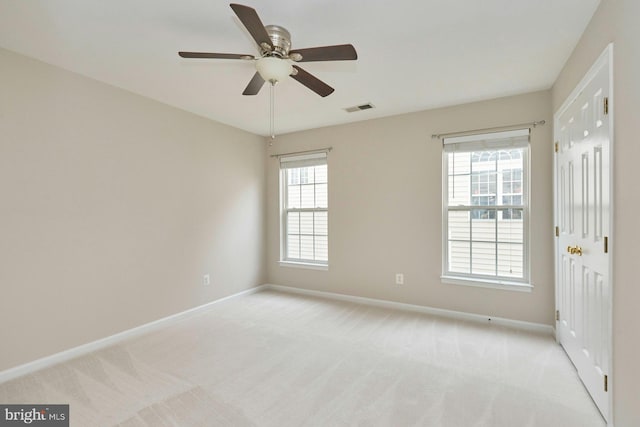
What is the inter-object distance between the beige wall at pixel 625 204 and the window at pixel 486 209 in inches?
66.9

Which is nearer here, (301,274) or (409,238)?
(409,238)

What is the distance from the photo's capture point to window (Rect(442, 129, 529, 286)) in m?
3.33

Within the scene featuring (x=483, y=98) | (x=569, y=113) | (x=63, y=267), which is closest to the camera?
(x=569, y=113)

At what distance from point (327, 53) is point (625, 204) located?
5.90 ft

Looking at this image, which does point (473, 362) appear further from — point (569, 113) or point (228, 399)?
point (569, 113)

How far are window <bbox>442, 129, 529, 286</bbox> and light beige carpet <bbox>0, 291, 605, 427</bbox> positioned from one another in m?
0.65

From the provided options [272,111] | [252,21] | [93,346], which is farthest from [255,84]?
[93,346]

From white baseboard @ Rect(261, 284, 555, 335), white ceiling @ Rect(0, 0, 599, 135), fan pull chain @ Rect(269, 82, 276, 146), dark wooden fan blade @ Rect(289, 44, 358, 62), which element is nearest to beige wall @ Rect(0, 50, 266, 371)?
white ceiling @ Rect(0, 0, 599, 135)

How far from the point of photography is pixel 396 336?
3111 mm

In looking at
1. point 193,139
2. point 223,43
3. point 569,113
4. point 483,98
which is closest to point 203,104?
point 193,139

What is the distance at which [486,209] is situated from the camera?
3502 millimetres

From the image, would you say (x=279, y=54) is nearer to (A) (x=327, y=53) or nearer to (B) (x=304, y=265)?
(A) (x=327, y=53)

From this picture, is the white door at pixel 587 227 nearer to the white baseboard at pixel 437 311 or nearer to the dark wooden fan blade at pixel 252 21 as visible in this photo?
the white baseboard at pixel 437 311

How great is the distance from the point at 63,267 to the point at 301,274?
9.54 ft
